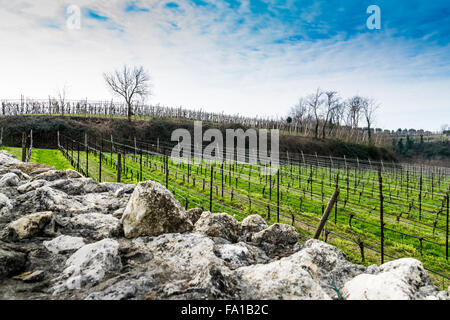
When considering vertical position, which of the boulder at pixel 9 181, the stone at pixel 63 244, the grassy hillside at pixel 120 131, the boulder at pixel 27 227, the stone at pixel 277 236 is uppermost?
the grassy hillside at pixel 120 131

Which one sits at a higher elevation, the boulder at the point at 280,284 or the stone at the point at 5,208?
the stone at the point at 5,208

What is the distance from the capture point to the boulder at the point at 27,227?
2436 mm

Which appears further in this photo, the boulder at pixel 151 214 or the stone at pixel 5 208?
the stone at pixel 5 208

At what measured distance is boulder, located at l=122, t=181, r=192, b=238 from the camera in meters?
2.71

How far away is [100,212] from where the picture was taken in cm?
341

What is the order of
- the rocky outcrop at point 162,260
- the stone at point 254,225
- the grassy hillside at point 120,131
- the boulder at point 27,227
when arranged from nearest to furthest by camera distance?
the rocky outcrop at point 162,260 → the boulder at point 27,227 → the stone at point 254,225 → the grassy hillside at point 120,131

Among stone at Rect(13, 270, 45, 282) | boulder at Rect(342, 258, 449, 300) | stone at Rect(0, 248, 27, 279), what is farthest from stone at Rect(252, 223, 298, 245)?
stone at Rect(0, 248, 27, 279)

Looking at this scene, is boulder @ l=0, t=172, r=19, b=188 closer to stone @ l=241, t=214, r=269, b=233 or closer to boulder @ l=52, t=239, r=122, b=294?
boulder @ l=52, t=239, r=122, b=294

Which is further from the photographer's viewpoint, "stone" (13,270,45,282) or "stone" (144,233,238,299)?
"stone" (13,270,45,282)

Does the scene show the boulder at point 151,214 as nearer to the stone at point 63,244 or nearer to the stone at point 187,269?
the stone at point 187,269

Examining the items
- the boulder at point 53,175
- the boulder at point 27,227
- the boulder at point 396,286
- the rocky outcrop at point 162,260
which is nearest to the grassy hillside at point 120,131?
the boulder at point 53,175

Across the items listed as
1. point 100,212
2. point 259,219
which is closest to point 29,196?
point 100,212

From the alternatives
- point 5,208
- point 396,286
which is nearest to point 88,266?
→ point 5,208
